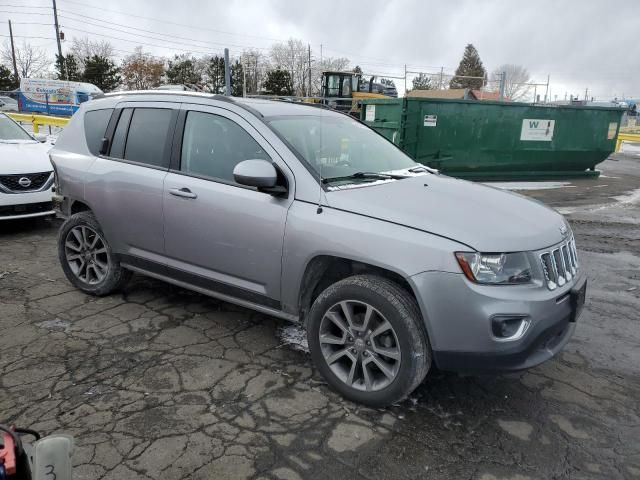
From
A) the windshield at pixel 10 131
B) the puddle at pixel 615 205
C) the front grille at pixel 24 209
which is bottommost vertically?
the puddle at pixel 615 205

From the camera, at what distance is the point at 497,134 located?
11984 millimetres

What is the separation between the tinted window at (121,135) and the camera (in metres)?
4.22

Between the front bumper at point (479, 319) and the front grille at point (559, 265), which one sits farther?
the front grille at point (559, 265)

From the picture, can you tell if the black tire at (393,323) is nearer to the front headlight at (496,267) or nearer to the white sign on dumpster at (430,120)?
the front headlight at (496,267)

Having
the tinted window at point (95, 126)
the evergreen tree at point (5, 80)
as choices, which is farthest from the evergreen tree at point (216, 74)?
the tinted window at point (95, 126)

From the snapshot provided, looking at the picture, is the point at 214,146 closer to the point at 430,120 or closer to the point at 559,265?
the point at 559,265

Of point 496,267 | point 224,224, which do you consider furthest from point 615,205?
point 224,224

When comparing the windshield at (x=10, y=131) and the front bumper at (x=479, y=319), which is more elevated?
the windshield at (x=10, y=131)

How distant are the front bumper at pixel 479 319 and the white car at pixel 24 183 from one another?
5.94m

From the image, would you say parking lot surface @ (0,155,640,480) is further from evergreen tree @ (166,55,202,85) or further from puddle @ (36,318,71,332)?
evergreen tree @ (166,55,202,85)

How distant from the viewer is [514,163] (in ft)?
40.8

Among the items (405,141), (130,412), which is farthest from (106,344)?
(405,141)

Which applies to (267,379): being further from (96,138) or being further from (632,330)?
(632,330)

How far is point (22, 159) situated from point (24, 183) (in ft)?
1.36
